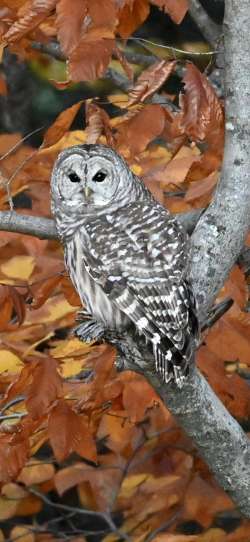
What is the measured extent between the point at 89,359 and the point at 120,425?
3.08ft

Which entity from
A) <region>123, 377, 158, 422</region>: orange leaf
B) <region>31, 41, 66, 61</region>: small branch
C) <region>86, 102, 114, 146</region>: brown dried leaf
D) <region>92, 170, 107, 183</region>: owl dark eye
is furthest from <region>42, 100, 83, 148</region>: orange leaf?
<region>31, 41, 66, 61</region>: small branch

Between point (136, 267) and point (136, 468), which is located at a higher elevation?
point (136, 267)

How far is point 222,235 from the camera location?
3.93 meters

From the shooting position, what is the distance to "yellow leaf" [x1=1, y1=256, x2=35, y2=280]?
199 inches

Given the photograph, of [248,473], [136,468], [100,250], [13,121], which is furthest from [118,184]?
[13,121]

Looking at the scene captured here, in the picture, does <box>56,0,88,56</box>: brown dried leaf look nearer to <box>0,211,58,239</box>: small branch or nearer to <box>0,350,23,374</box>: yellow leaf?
<box>0,211,58,239</box>: small branch

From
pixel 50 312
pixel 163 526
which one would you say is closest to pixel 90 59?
pixel 50 312

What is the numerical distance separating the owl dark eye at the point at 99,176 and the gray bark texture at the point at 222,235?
0.66 meters

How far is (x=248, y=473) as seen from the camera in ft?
13.4

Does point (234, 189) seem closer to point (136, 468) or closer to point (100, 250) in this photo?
point (100, 250)

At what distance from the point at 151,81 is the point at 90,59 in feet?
0.66

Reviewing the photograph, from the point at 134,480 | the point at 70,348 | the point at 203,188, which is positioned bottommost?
the point at 134,480

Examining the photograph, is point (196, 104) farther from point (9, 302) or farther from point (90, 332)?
point (9, 302)

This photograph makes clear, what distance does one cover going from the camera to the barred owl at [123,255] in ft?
13.0
